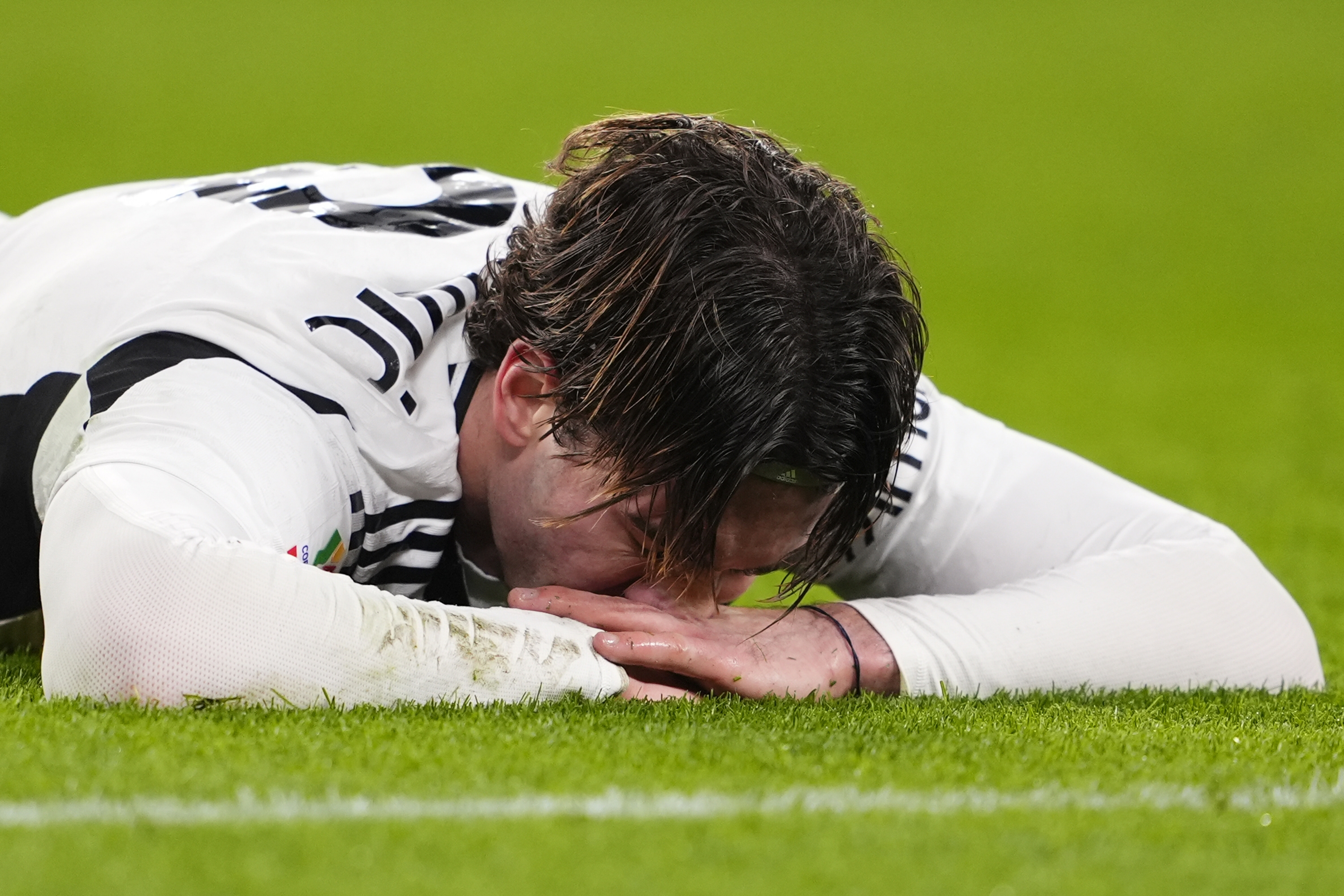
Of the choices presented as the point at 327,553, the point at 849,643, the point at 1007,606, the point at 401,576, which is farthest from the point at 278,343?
the point at 1007,606

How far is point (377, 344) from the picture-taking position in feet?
5.90

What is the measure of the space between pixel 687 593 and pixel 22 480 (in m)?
0.73

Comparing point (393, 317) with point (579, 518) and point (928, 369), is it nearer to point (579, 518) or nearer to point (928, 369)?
point (579, 518)

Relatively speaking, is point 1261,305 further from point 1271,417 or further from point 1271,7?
point 1271,7

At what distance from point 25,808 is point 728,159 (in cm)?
97

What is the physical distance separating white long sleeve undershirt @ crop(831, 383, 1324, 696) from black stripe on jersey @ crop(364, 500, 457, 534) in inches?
19.1

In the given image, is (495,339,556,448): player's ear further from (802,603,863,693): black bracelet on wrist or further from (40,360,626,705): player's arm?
(802,603,863,693): black bracelet on wrist

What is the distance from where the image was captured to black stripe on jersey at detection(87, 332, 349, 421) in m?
1.65

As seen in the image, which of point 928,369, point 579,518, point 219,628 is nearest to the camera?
point 219,628

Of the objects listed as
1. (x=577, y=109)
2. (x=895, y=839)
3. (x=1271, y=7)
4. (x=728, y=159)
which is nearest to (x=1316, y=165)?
(x=1271, y=7)

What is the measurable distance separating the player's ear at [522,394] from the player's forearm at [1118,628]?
0.43 metres

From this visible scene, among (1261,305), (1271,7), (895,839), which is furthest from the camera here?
(1271,7)

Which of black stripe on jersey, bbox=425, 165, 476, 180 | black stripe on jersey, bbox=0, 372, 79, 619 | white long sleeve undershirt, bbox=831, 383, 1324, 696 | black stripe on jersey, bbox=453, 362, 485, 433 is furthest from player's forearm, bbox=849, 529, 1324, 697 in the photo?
black stripe on jersey, bbox=0, 372, 79, 619

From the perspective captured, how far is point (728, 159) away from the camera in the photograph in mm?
1759
